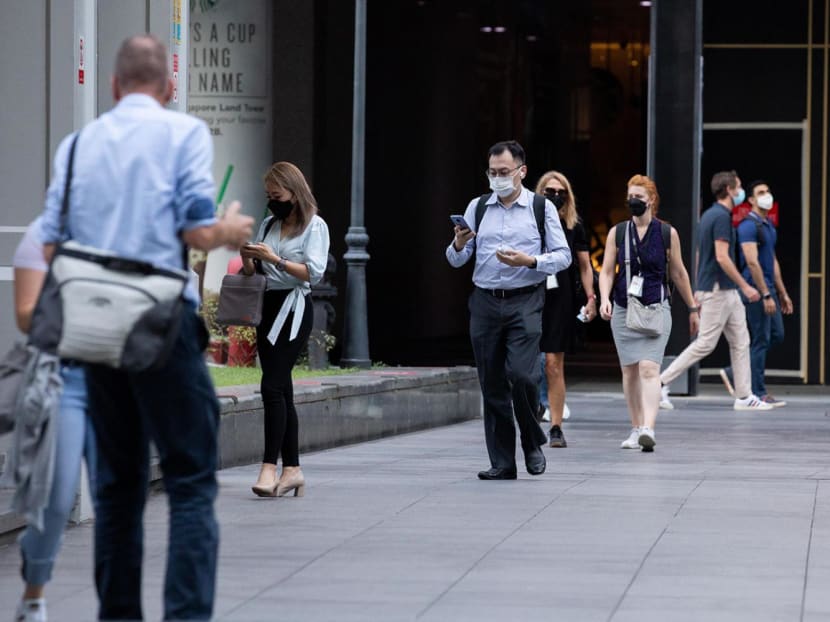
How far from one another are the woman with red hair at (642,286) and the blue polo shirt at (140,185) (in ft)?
23.6

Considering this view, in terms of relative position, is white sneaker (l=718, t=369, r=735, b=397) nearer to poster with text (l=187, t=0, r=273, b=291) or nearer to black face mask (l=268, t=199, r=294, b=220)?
poster with text (l=187, t=0, r=273, b=291)

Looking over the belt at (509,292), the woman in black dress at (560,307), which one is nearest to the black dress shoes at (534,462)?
the belt at (509,292)

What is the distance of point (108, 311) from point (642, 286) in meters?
7.40

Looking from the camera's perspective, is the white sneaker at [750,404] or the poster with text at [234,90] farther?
the poster with text at [234,90]

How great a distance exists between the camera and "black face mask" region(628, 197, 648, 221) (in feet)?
39.3

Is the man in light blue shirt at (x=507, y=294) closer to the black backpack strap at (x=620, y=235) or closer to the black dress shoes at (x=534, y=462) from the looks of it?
the black dress shoes at (x=534, y=462)

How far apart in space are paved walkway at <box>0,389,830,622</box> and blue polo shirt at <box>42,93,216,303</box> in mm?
1549

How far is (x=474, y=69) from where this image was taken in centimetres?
3253

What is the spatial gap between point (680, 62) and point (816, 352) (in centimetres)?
388

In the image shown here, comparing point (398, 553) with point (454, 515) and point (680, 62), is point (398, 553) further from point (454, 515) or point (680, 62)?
point (680, 62)

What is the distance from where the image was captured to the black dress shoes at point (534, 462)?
33.7 ft

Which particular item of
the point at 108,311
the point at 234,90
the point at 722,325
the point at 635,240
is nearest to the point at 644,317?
the point at 635,240

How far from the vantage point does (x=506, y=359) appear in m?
9.95

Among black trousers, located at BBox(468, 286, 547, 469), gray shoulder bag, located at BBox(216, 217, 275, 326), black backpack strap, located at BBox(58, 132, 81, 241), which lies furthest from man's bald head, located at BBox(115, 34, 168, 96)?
black trousers, located at BBox(468, 286, 547, 469)
